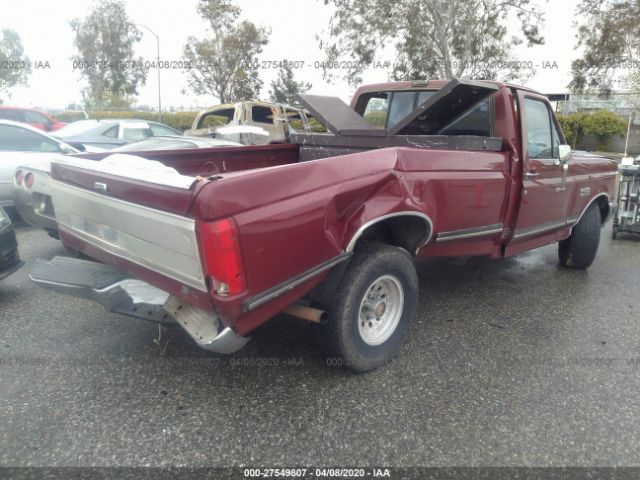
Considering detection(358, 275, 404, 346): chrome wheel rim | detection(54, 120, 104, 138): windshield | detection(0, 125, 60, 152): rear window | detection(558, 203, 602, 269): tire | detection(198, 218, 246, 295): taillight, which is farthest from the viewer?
detection(54, 120, 104, 138): windshield

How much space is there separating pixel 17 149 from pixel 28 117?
8.65 metres

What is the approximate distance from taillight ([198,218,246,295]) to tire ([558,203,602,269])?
4448 mm

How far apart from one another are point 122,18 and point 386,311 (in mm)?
40101

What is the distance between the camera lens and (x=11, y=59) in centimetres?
4444

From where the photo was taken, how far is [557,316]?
4102 mm

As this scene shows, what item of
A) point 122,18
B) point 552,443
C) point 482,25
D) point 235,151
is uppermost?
point 122,18

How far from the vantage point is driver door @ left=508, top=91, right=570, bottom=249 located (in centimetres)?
408

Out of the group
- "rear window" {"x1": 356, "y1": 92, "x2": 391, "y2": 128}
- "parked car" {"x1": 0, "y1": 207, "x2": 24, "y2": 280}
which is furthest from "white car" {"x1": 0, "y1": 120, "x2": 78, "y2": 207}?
"rear window" {"x1": 356, "y1": 92, "x2": 391, "y2": 128}

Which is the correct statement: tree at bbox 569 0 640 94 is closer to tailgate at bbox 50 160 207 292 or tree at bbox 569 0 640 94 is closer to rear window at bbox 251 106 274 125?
rear window at bbox 251 106 274 125

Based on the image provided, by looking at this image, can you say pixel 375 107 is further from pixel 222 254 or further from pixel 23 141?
pixel 23 141

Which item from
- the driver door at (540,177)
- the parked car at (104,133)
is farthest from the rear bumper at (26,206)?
the driver door at (540,177)

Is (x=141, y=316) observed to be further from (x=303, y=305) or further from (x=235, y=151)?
(x=235, y=151)

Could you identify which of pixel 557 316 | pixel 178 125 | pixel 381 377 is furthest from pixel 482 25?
pixel 381 377

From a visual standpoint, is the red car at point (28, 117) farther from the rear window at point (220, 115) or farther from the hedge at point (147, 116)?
the hedge at point (147, 116)
